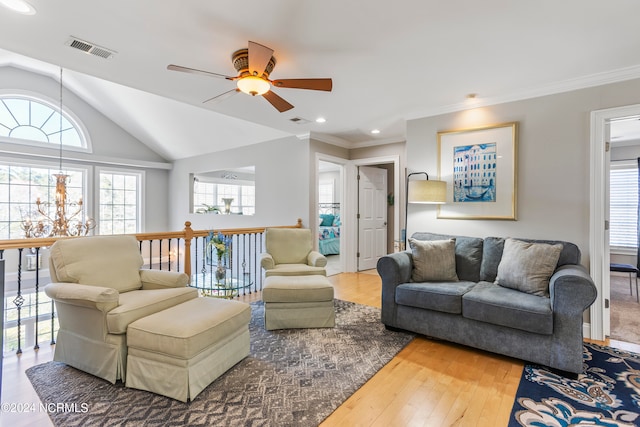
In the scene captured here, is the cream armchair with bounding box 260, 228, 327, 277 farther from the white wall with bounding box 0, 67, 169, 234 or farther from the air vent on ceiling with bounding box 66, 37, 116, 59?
the white wall with bounding box 0, 67, 169, 234

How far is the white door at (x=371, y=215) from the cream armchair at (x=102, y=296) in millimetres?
3704

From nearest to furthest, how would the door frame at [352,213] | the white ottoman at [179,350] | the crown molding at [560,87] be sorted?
1. the white ottoman at [179,350]
2. the crown molding at [560,87]
3. the door frame at [352,213]

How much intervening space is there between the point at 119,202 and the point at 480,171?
7569mm

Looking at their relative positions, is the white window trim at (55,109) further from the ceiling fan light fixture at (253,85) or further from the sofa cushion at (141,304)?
the ceiling fan light fixture at (253,85)

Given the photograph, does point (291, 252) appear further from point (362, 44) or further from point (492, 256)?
point (362, 44)

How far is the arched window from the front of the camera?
223 inches

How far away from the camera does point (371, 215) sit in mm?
5906

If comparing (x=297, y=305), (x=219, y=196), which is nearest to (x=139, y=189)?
(x=219, y=196)

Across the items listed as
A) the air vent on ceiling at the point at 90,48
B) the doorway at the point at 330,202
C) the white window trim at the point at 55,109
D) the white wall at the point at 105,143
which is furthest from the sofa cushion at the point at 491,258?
the white window trim at the point at 55,109

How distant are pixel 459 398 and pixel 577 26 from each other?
2589mm

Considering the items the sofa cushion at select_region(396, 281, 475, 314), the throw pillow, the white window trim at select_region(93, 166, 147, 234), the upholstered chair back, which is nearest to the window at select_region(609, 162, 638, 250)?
the sofa cushion at select_region(396, 281, 475, 314)

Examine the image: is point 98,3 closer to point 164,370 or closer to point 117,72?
point 117,72

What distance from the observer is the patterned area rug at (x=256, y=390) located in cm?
172

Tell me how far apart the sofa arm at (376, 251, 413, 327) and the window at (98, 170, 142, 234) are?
679cm
